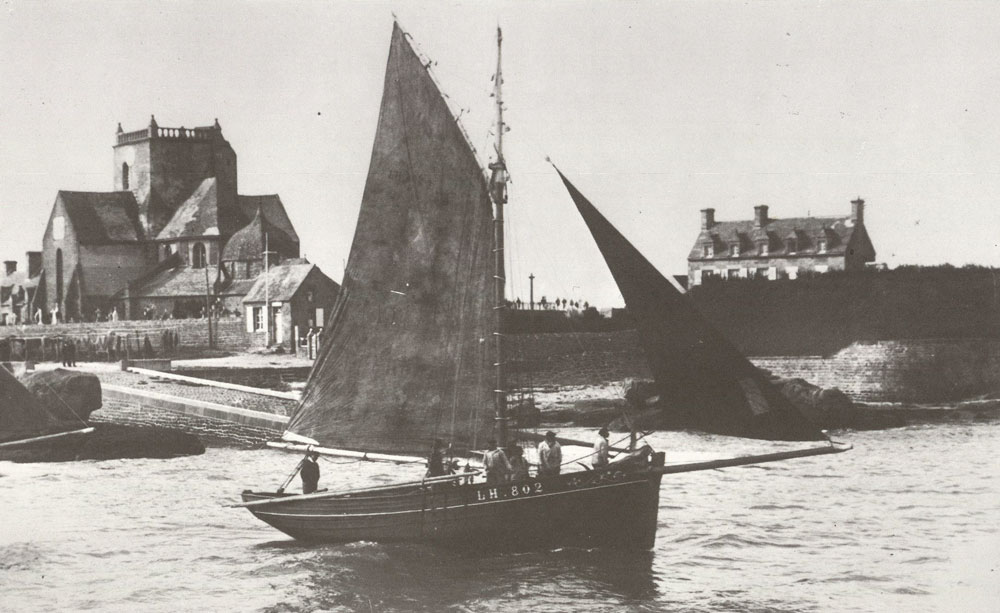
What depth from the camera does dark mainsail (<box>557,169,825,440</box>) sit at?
17.7 meters

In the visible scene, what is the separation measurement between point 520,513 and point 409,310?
4.38m

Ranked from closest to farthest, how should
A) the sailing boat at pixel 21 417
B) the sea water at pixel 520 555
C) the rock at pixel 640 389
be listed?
the sea water at pixel 520 555 → the sailing boat at pixel 21 417 → the rock at pixel 640 389

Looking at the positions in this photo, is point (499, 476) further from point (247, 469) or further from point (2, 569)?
point (247, 469)

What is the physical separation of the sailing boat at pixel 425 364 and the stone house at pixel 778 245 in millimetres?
42285

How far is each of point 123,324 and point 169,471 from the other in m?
26.6

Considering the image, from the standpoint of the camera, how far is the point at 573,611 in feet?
54.4

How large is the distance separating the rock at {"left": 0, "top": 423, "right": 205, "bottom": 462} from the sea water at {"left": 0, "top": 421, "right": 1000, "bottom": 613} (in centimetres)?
51

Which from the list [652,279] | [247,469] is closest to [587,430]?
[247,469]

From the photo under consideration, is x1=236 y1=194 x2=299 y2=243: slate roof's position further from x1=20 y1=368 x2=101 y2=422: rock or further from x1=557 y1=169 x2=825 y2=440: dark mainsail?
x1=557 y1=169 x2=825 y2=440: dark mainsail

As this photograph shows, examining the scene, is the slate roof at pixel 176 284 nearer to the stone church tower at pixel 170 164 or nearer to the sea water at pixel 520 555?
the stone church tower at pixel 170 164

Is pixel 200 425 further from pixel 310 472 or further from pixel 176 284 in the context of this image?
pixel 176 284

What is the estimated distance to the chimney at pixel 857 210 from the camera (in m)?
61.6

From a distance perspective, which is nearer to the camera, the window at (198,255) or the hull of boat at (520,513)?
the hull of boat at (520,513)

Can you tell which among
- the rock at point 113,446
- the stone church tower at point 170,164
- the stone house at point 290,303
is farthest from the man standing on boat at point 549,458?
the stone church tower at point 170,164
